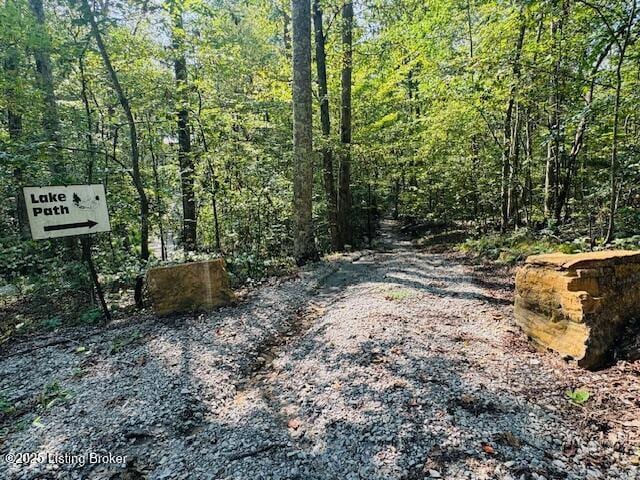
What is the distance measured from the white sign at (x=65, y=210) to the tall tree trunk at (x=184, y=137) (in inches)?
145

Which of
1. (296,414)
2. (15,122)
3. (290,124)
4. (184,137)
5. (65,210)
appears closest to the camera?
(296,414)

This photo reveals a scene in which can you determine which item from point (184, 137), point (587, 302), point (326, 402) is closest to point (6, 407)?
point (326, 402)

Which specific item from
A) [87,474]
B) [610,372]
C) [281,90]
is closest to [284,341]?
[87,474]

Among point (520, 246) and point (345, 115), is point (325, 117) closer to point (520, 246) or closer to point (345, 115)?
point (345, 115)

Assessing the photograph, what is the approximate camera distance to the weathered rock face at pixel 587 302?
3.03 metres

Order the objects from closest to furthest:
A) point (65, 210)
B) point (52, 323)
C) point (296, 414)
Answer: point (296, 414) → point (65, 210) → point (52, 323)

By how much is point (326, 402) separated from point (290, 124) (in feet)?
33.8

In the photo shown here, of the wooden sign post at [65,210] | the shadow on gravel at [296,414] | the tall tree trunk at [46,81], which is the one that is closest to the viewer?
the shadow on gravel at [296,414]

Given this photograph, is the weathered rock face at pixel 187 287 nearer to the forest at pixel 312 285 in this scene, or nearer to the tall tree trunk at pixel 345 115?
the forest at pixel 312 285

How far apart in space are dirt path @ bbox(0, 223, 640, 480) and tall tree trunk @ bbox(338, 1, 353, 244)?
6.76m

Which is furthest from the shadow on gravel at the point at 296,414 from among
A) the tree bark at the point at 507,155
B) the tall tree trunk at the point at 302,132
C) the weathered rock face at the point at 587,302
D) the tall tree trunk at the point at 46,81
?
the tree bark at the point at 507,155

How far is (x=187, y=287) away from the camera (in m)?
5.20

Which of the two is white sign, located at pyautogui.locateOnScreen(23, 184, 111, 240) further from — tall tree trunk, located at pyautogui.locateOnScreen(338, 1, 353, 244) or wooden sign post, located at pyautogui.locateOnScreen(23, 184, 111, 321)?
tall tree trunk, located at pyautogui.locateOnScreen(338, 1, 353, 244)

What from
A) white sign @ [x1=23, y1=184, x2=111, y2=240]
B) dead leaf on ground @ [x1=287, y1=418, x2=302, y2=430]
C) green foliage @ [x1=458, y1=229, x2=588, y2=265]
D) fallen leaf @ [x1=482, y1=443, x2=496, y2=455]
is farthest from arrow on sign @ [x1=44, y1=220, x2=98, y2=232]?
green foliage @ [x1=458, y1=229, x2=588, y2=265]
